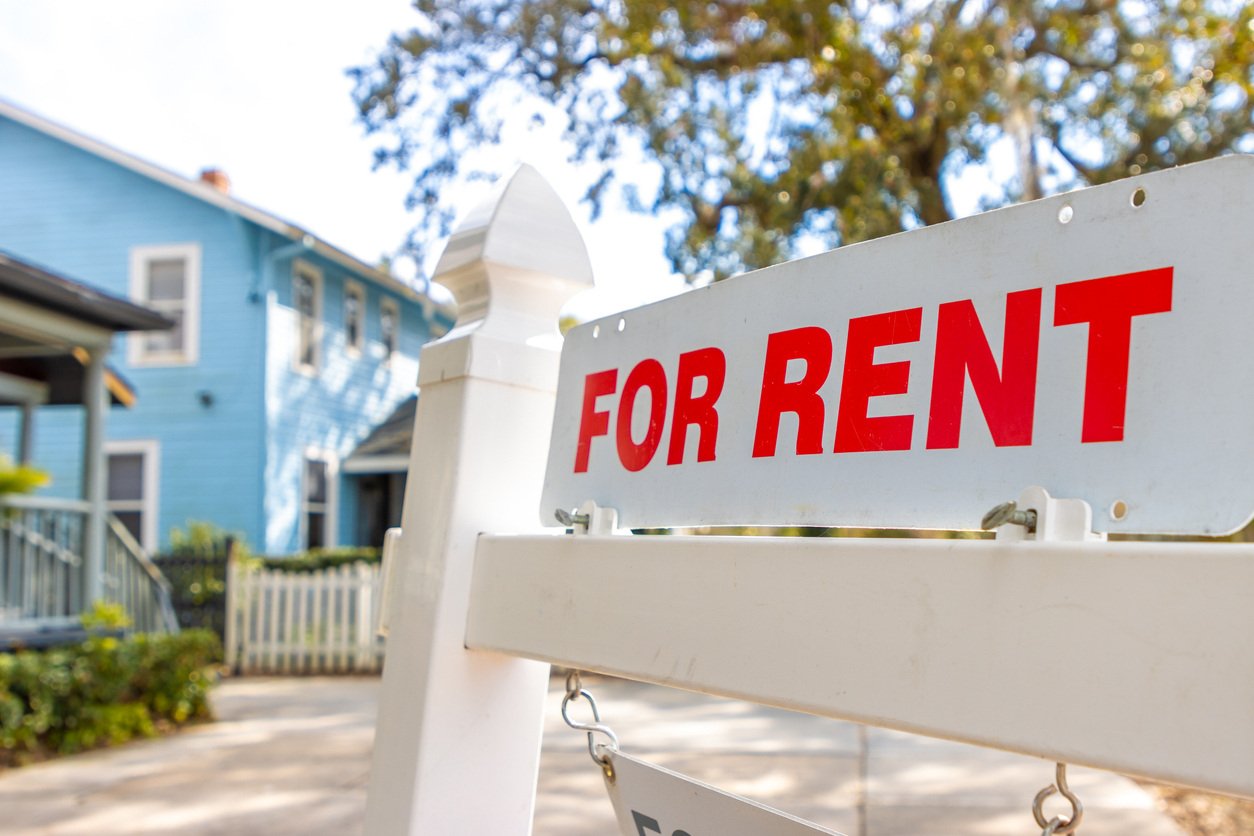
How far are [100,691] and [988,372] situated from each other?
27.4 ft

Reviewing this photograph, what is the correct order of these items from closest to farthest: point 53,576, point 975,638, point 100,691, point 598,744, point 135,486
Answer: point 975,638
point 598,744
point 100,691
point 53,576
point 135,486

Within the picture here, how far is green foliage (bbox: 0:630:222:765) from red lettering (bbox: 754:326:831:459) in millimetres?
7523

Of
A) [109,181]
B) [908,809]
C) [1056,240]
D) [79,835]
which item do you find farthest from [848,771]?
[109,181]

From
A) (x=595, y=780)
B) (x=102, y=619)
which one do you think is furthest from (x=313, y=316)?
(x=595, y=780)

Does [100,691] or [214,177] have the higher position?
[214,177]

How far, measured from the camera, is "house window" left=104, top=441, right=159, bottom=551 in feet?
46.4

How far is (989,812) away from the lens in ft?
17.9

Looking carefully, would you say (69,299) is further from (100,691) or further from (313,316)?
(313,316)

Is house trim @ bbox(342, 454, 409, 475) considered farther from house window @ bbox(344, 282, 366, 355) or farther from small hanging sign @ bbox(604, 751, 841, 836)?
small hanging sign @ bbox(604, 751, 841, 836)

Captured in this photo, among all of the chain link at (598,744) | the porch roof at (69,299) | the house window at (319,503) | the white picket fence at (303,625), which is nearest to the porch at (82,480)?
the porch roof at (69,299)

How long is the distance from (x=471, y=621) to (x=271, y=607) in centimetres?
1132

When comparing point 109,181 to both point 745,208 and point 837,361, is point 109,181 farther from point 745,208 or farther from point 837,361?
point 837,361

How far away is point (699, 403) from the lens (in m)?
1.06

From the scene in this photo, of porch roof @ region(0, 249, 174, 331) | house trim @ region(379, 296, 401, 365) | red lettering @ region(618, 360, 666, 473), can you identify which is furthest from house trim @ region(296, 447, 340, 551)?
red lettering @ region(618, 360, 666, 473)
